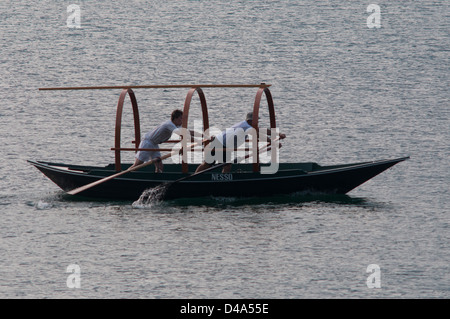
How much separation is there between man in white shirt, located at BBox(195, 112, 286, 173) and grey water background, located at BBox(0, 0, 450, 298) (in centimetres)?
104

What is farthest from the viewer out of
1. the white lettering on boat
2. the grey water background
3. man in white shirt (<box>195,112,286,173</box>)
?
the white lettering on boat

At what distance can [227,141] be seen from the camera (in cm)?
2359

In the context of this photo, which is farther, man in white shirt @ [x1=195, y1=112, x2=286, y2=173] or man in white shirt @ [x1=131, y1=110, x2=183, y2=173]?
man in white shirt @ [x1=131, y1=110, x2=183, y2=173]

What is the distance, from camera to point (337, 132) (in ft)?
→ 120

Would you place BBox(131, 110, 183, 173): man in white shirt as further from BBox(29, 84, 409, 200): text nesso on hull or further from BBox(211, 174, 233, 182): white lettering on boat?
BBox(211, 174, 233, 182): white lettering on boat

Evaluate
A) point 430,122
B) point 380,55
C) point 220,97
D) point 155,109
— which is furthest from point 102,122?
point 380,55

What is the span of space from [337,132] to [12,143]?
12.3m

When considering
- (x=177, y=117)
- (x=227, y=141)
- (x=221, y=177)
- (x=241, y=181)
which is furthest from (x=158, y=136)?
(x=241, y=181)

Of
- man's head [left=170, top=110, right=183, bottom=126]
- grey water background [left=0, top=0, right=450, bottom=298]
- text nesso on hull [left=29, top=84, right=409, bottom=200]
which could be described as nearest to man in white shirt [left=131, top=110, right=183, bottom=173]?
man's head [left=170, top=110, right=183, bottom=126]

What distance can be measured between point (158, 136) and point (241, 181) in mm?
2389

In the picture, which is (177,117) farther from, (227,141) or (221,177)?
(221,177)

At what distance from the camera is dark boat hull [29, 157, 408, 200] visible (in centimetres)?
2352

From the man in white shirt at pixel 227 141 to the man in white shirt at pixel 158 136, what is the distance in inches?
38.9
